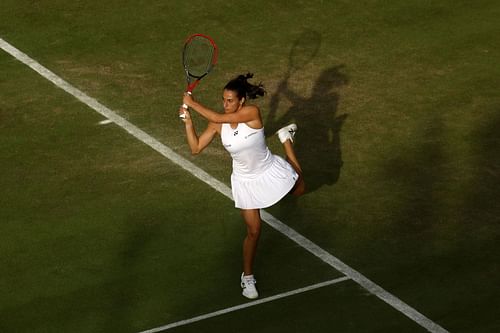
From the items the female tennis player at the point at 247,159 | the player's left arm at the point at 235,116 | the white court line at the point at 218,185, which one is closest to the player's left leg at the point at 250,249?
the female tennis player at the point at 247,159

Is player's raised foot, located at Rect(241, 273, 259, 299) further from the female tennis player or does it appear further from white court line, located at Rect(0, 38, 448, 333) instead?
white court line, located at Rect(0, 38, 448, 333)

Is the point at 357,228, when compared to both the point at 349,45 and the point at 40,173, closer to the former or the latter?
the point at 40,173

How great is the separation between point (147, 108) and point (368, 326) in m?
7.49

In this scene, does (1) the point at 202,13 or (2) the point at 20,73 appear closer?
(2) the point at 20,73

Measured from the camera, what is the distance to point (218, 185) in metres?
18.3

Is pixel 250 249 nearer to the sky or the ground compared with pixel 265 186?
nearer to the ground

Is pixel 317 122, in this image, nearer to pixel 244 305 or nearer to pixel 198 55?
pixel 198 55

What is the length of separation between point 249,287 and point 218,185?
3264mm

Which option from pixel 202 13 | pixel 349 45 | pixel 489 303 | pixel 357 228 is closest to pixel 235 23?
pixel 202 13

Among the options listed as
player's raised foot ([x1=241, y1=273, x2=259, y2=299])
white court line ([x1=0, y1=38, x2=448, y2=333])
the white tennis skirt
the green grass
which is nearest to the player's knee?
the white tennis skirt

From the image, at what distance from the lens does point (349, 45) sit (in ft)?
75.6

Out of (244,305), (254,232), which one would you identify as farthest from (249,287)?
(254,232)

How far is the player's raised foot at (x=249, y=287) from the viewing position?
15266 mm

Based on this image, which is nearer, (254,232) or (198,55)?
(254,232)
